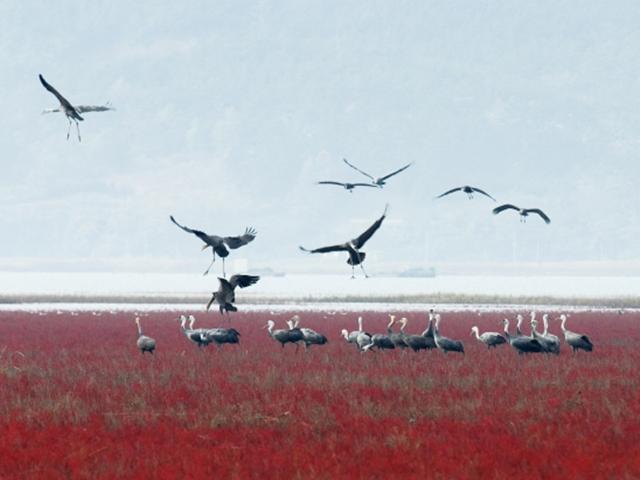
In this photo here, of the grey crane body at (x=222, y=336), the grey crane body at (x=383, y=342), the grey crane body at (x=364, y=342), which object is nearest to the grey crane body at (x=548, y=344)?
the grey crane body at (x=383, y=342)

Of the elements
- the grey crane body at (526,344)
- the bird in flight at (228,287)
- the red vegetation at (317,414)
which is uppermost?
the bird in flight at (228,287)

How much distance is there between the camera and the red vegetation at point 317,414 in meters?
16.1

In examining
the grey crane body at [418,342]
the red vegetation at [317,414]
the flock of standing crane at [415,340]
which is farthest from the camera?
the grey crane body at [418,342]

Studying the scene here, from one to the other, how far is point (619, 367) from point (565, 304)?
5304 centimetres

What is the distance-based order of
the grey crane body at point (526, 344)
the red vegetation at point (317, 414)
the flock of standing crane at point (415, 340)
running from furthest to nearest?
the flock of standing crane at point (415, 340), the grey crane body at point (526, 344), the red vegetation at point (317, 414)

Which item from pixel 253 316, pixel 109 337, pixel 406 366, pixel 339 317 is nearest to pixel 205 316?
pixel 253 316

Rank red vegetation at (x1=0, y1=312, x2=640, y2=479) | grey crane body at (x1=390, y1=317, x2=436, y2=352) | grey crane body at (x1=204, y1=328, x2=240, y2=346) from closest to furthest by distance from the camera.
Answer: red vegetation at (x1=0, y1=312, x2=640, y2=479) → grey crane body at (x1=390, y1=317, x2=436, y2=352) → grey crane body at (x1=204, y1=328, x2=240, y2=346)

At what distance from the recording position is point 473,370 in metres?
27.6

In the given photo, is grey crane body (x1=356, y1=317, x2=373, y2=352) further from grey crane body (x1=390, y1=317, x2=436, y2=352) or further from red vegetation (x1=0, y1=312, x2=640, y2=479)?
grey crane body (x1=390, y1=317, x2=436, y2=352)

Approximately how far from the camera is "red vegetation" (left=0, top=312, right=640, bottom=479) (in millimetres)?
16078

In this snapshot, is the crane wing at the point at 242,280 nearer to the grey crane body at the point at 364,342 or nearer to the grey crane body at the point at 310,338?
the grey crane body at the point at 310,338

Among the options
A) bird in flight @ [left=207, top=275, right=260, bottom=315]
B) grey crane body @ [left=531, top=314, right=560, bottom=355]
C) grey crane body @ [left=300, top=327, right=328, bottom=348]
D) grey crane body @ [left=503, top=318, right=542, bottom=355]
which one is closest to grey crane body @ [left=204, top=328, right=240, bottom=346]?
bird in flight @ [left=207, top=275, right=260, bottom=315]

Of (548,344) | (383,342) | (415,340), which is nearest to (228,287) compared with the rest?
(383,342)

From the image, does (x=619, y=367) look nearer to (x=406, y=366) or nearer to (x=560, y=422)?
(x=406, y=366)
